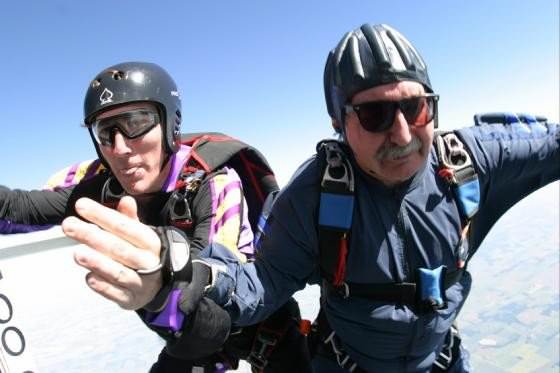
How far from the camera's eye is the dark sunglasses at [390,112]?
1.36m

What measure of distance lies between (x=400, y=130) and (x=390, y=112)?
76 millimetres

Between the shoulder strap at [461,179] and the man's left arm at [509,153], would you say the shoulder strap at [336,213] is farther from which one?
the man's left arm at [509,153]

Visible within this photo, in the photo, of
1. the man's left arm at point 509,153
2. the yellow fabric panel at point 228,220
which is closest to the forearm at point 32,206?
the yellow fabric panel at point 228,220

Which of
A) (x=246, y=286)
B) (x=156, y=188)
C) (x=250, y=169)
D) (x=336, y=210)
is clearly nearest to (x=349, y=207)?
(x=336, y=210)

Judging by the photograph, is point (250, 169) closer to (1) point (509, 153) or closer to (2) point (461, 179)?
(2) point (461, 179)

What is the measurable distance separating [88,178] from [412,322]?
2.09 metres

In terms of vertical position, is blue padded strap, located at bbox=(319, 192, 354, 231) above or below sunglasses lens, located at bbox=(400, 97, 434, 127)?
below

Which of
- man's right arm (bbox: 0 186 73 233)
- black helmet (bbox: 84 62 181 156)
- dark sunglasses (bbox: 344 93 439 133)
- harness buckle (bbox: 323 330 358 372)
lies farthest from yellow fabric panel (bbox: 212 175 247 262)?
man's right arm (bbox: 0 186 73 233)

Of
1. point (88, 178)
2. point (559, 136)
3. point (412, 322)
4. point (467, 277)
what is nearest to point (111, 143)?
point (88, 178)

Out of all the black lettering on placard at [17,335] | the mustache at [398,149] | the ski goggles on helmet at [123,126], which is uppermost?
the ski goggles on helmet at [123,126]

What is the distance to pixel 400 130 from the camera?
1.36 meters

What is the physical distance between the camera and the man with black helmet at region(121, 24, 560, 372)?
1.40m

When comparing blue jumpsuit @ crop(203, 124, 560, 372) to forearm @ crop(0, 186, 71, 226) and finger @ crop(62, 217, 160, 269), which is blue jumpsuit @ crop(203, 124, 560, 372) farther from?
forearm @ crop(0, 186, 71, 226)

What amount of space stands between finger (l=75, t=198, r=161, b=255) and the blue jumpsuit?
0.53 m
